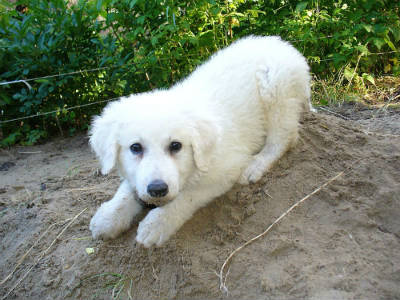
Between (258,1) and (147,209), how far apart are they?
142 inches

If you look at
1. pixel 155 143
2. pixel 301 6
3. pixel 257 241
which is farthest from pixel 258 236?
pixel 301 6

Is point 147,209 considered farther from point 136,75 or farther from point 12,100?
point 12,100

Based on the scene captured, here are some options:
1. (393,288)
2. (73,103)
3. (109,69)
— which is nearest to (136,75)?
(109,69)

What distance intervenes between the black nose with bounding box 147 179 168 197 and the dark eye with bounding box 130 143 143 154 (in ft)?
1.18

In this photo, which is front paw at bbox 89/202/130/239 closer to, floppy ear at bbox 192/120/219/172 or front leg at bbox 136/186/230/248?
front leg at bbox 136/186/230/248

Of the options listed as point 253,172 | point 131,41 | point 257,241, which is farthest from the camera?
point 131,41

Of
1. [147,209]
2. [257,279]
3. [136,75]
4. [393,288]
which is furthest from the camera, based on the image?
[136,75]

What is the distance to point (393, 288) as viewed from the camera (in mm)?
2109

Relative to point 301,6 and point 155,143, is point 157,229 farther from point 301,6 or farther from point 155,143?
point 301,6

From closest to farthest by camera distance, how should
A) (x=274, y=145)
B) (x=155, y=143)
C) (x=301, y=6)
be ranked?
(x=155, y=143), (x=274, y=145), (x=301, y=6)

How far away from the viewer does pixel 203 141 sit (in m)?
2.66

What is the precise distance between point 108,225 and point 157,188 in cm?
69

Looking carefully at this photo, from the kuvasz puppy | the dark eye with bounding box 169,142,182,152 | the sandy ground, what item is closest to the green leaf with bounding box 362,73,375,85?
the sandy ground

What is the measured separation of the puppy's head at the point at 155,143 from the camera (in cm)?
238
